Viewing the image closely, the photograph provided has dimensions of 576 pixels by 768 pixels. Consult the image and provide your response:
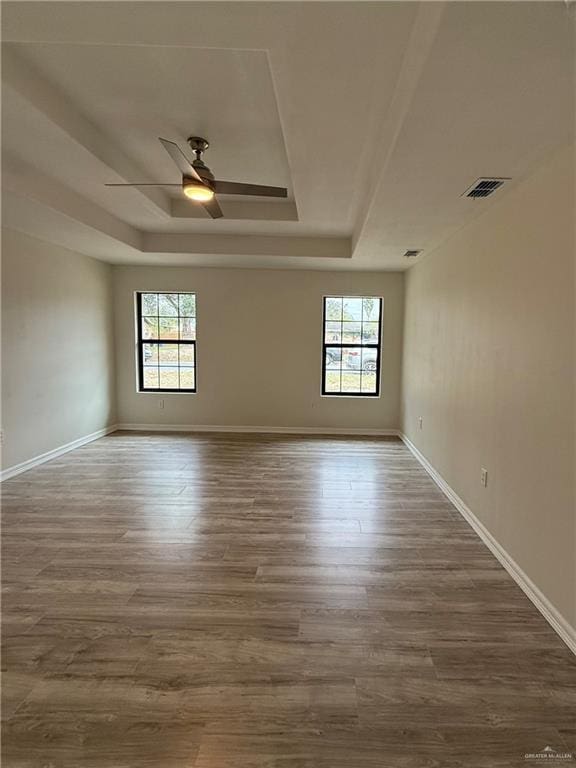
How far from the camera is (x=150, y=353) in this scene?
19.5 feet

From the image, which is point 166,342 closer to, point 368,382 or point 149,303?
point 149,303

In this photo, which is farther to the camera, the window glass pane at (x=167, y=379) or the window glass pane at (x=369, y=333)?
the window glass pane at (x=167, y=379)

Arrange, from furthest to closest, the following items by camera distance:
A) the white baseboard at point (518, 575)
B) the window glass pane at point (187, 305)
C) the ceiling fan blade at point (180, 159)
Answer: the window glass pane at point (187, 305), the ceiling fan blade at point (180, 159), the white baseboard at point (518, 575)

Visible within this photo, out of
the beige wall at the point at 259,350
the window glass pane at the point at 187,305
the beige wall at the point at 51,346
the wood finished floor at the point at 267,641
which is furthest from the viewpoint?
the window glass pane at the point at 187,305

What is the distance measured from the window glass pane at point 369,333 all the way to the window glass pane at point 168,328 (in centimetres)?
301

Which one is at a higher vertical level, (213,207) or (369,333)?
(213,207)

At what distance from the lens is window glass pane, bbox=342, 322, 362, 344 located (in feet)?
19.2

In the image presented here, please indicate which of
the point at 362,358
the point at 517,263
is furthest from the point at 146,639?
the point at 362,358

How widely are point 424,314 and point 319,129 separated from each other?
9.48 feet

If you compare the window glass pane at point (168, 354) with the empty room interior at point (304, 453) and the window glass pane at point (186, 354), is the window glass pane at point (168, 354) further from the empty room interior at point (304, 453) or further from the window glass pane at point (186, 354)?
the empty room interior at point (304, 453)

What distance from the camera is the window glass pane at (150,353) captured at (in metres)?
5.92

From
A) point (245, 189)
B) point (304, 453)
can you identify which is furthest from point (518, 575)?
point (245, 189)

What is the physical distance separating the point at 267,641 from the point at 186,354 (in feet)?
15.6

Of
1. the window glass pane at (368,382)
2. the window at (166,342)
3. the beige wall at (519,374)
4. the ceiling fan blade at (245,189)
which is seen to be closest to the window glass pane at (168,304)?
the window at (166,342)
